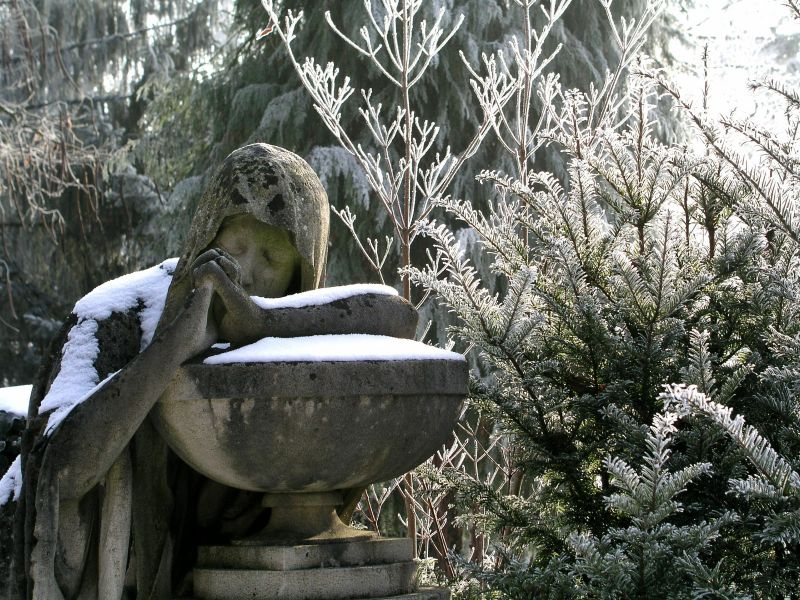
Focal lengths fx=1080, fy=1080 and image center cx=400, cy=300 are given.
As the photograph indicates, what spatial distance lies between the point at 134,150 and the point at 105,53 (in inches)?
131

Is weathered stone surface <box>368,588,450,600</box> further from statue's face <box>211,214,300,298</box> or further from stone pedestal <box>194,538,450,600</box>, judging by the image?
statue's face <box>211,214,300,298</box>

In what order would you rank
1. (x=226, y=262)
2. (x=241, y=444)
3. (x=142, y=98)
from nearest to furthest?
(x=241, y=444)
(x=226, y=262)
(x=142, y=98)

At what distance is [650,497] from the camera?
2.73 metres

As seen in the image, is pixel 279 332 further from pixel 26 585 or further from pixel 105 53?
pixel 105 53

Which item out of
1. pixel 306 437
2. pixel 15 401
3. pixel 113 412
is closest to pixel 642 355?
pixel 306 437

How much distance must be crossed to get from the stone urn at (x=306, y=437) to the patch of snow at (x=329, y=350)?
21 mm

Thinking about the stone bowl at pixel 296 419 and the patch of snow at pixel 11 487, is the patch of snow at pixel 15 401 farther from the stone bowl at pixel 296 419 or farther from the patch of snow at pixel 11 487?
the stone bowl at pixel 296 419

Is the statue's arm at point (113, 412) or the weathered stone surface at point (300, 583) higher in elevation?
the statue's arm at point (113, 412)

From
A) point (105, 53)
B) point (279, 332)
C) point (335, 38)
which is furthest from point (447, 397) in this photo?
point (105, 53)

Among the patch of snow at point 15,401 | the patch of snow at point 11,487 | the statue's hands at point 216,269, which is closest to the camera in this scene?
the statue's hands at point 216,269

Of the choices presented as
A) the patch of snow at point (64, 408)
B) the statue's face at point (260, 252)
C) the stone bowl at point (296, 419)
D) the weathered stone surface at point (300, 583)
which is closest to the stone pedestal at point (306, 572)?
the weathered stone surface at point (300, 583)

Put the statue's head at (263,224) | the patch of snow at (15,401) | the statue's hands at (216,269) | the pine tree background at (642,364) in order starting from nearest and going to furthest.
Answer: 1. the pine tree background at (642,364)
2. the statue's hands at (216,269)
3. the statue's head at (263,224)
4. the patch of snow at (15,401)

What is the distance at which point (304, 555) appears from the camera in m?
3.08

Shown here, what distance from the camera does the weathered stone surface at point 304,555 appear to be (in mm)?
3062
